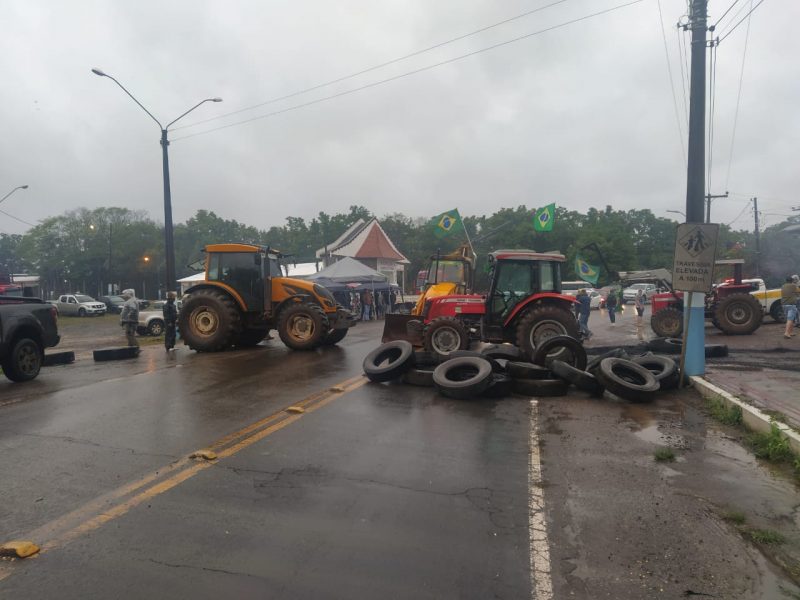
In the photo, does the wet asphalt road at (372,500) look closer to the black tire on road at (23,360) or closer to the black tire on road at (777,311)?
the black tire on road at (23,360)

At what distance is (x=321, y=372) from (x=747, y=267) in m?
49.2

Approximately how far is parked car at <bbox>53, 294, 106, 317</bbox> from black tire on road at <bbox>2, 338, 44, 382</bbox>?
35013 millimetres

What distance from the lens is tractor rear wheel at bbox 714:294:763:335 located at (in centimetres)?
1828

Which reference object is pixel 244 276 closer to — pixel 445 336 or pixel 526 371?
pixel 445 336

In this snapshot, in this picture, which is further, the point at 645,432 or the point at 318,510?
the point at 645,432

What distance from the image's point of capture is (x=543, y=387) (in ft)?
29.4

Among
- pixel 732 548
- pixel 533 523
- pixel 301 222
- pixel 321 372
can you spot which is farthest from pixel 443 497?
pixel 301 222

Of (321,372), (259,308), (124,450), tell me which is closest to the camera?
(124,450)

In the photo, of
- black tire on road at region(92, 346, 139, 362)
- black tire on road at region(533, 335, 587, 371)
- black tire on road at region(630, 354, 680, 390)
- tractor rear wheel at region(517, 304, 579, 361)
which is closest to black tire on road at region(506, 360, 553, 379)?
black tire on road at region(533, 335, 587, 371)

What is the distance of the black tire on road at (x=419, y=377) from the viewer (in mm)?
9500

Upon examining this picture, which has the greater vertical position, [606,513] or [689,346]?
[689,346]

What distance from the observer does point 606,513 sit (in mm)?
4406

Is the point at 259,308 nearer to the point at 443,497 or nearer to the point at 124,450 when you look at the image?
the point at 124,450

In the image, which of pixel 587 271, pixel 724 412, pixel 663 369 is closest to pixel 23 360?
pixel 663 369
